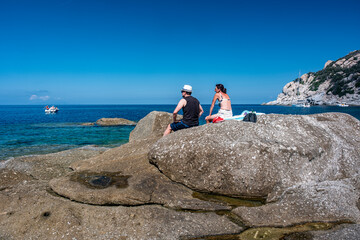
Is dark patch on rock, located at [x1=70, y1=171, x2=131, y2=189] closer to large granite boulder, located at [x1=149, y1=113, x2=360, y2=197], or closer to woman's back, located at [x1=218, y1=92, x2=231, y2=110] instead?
large granite boulder, located at [x1=149, y1=113, x2=360, y2=197]

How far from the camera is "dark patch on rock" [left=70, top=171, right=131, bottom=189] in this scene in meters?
7.72

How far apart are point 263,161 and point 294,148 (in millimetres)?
1153

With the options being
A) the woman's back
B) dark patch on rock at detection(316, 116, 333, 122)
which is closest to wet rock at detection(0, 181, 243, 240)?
the woman's back

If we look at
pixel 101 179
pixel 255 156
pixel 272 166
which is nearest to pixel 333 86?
pixel 272 166

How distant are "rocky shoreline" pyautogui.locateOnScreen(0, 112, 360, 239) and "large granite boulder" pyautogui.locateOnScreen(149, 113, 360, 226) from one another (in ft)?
0.10

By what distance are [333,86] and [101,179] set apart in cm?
16497

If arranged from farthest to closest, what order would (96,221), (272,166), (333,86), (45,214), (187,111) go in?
Result: 1. (333,86)
2. (187,111)
3. (272,166)
4. (45,214)
5. (96,221)

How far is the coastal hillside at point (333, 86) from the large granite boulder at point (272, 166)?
458 feet

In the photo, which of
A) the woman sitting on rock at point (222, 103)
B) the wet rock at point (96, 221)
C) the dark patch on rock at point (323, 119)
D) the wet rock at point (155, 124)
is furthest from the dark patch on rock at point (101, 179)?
the dark patch on rock at point (323, 119)

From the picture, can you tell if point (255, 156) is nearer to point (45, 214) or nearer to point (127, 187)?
point (127, 187)

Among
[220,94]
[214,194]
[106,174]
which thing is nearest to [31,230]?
Result: [106,174]

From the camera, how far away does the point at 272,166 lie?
771 cm

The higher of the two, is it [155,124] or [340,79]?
[340,79]

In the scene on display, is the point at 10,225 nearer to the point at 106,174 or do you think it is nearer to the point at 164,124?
the point at 106,174
